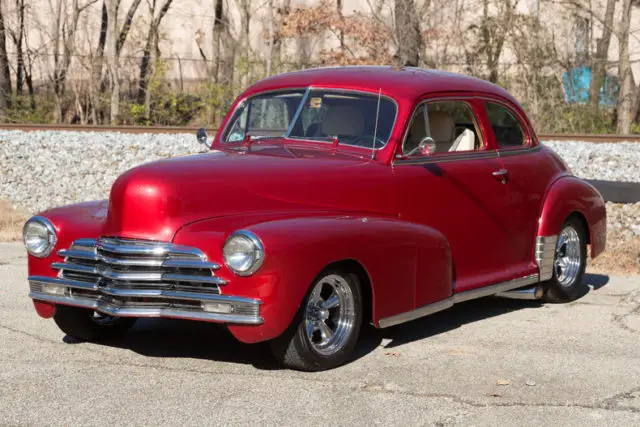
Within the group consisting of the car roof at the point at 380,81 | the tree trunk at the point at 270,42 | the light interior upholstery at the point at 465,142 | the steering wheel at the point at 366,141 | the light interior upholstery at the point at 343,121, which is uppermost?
the tree trunk at the point at 270,42

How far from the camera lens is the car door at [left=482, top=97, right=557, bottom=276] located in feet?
25.3

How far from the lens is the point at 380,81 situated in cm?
715

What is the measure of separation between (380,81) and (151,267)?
225 centimetres

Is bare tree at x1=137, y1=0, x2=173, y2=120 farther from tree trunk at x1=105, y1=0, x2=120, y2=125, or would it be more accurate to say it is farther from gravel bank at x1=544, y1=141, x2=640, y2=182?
gravel bank at x1=544, y1=141, x2=640, y2=182

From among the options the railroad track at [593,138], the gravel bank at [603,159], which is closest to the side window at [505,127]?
the railroad track at [593,138]

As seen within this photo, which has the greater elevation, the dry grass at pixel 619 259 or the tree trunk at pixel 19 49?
the tree trunk at pixel 19 49

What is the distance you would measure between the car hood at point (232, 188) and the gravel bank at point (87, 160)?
7.27 metres

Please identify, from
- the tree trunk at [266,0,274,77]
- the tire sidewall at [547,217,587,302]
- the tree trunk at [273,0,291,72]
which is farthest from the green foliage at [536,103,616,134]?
the tire sidewall at [547,217,587,302]

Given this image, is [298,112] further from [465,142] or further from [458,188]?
[465,142]

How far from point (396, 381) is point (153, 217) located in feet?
5.18

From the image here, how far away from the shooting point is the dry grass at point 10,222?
38.5 ft

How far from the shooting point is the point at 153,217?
5.83 metres

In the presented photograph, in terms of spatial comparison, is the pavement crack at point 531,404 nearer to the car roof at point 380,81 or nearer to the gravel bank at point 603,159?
the car roof at point 380,81

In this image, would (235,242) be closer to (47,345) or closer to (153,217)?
(153,217)
